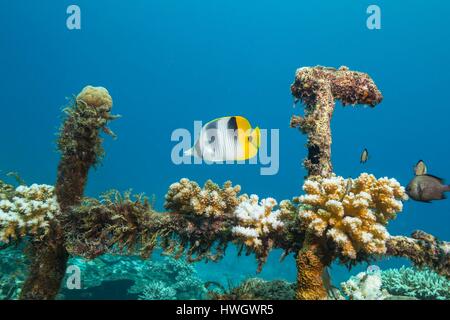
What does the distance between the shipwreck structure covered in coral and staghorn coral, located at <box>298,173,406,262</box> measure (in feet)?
0.03

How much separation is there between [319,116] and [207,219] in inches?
80.5

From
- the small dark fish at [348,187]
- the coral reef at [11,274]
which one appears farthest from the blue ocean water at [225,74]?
the small dark fish at [348,187]

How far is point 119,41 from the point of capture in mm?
106188

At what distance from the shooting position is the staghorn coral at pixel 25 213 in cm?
389

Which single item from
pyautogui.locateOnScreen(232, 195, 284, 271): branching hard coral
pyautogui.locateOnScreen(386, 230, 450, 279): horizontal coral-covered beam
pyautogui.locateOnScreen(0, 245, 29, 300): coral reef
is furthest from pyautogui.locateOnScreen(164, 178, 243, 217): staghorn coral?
pyautogui.locateOnScreen(0, 245, 29, 300): coral reef

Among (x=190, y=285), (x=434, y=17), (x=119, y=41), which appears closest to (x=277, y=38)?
(x=434, y=17)

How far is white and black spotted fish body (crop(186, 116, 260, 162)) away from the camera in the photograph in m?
3.02

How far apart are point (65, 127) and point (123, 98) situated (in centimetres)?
11888

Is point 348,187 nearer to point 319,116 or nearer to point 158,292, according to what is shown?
point 319,116

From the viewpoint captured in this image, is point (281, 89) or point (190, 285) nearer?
point (190, 285)

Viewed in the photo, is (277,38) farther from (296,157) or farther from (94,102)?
(94,102)

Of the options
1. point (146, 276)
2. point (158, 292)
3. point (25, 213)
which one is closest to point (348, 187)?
point (25, 213)

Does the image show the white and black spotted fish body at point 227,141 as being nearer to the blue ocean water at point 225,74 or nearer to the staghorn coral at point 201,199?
the staghorn coral at point 201,199
